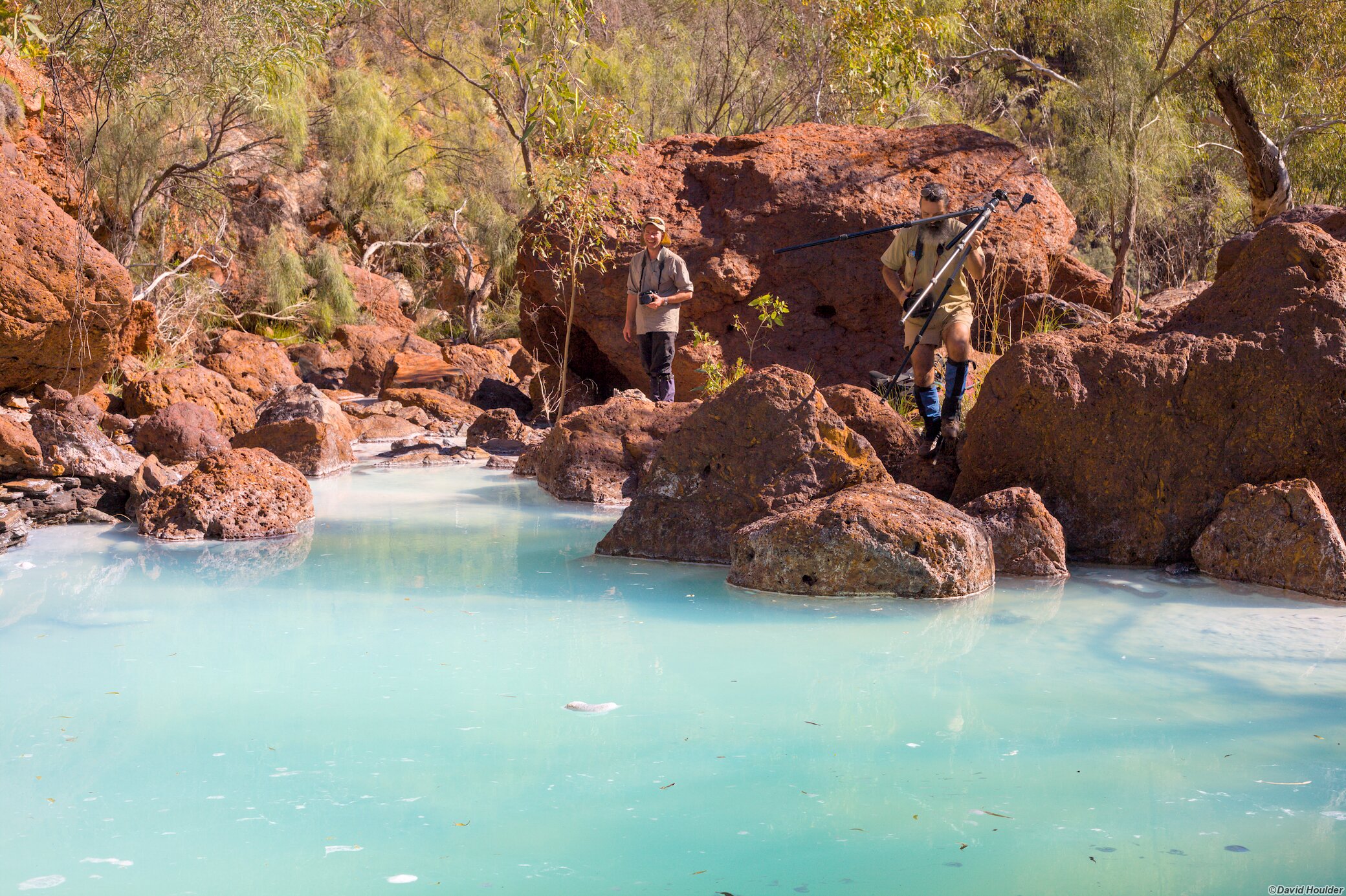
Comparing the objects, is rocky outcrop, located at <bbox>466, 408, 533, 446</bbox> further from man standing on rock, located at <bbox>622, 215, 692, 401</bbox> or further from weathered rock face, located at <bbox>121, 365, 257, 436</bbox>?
man standing on rock, located at <bbox>622, 215, 692, 401</bbox>

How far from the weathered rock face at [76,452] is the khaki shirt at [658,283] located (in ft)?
12.2

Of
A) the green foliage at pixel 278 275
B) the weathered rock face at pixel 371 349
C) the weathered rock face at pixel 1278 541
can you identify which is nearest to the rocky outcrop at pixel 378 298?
the green foliage at pixel 278 275

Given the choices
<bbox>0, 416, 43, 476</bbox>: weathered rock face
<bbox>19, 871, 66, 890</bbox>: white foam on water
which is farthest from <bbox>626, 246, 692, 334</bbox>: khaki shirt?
<bbox>19, 871, 66, 890</bbox>: white foam on water

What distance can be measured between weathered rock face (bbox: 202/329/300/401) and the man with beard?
8.33 meters

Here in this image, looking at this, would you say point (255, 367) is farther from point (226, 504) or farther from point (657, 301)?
point (226, 504)

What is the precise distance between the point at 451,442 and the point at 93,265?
11.2ft

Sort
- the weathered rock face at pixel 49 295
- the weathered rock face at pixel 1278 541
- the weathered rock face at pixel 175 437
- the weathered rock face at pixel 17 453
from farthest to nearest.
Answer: the weathered rock face at pixel 49 295
the weathered rock face at pixel 175 437
the weathered rock face at pixel 17 453
the weathered rock face at pixel 1278 541

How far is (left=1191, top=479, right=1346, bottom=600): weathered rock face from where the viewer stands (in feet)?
15.2

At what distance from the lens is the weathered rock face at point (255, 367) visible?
500 inches

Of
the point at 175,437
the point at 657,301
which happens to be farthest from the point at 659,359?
the point at 175,437

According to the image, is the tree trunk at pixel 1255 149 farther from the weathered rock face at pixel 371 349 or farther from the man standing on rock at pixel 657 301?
the weathered rock face at pixel 371 349

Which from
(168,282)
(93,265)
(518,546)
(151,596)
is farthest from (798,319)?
(168,282)

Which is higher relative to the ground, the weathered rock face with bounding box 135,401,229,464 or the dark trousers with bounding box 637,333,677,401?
the dark trousers with bounding box 637,333,677,401

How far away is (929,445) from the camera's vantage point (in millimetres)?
6340
